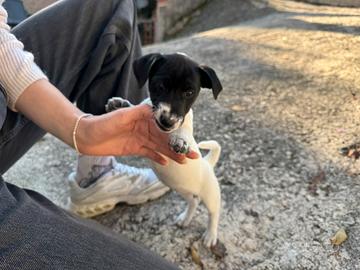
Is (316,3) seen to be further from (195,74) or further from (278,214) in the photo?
(195,74)

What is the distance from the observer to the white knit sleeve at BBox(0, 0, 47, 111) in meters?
1.18

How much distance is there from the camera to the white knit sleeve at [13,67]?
1.18m

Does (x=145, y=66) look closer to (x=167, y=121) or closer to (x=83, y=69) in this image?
(x=167, y=121)

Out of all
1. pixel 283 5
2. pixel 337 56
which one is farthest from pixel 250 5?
pixel 337 56

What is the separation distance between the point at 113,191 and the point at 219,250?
1.32 feet

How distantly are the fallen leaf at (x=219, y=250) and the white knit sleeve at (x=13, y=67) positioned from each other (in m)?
0.72

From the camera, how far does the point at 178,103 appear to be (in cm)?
115

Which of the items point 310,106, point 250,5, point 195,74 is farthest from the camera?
point 250,5

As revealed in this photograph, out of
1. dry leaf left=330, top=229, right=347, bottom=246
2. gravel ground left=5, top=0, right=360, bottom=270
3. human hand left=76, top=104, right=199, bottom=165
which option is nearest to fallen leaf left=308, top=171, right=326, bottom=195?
gravel ground left=5, top=0, right=360, bottom=270

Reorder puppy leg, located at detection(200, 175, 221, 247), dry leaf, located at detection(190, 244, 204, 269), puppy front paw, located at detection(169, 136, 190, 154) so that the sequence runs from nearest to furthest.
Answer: puppy front paw, located at detection(169, 136, 190, 154)
puppy leg, located at detection(200, 175, 221, 247)
dry leaf, located at detection(190, 244, 204, 269)

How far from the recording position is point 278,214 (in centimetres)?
161

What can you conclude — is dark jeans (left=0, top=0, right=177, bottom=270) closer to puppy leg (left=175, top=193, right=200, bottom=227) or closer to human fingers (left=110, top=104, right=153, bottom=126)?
human fingers (left=110, top=104, right=153, bottom=126)

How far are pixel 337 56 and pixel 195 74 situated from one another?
1.51 metres

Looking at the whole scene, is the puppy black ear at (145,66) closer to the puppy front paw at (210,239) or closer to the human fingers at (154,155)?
the human fingers at (154,155)
